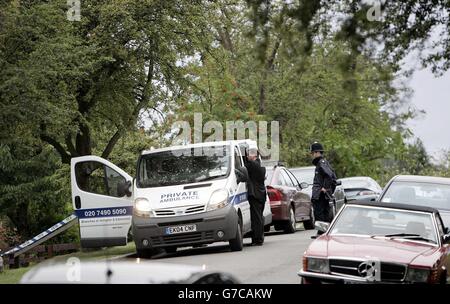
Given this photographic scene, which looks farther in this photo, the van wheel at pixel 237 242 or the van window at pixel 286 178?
the van window at pixel 286 178

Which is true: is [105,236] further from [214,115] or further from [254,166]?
[214,115]

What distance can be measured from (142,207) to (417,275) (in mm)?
8039

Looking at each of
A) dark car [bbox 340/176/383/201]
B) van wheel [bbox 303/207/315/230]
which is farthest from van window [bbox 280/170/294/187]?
dark car [bbox 340/176/383/201]

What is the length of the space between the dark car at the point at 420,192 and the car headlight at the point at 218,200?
3.36 metres

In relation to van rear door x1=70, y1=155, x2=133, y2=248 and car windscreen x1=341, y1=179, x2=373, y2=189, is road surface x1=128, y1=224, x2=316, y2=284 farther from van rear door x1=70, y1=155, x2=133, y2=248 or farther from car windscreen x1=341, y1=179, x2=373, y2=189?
car windscreen x1=341, y1=179, x2=373, y2=189

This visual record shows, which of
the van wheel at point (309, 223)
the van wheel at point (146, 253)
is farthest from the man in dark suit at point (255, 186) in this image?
the van wheel at point (309, 223)

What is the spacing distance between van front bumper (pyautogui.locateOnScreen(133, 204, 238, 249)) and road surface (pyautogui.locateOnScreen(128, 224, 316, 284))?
1.06ft

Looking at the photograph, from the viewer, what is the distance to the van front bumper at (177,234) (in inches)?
682

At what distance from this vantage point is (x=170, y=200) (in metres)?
17.5

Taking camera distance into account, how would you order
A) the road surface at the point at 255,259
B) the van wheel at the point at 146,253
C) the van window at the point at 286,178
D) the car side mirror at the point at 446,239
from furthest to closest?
the van window at the point at 286,178
the van wheel at the point at 146,253
the road surface at the point at 255,259
the car side mirror at the point at 446,239

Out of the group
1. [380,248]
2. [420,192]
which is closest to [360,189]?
[420,192]

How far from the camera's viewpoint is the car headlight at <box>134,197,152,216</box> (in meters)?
17.5

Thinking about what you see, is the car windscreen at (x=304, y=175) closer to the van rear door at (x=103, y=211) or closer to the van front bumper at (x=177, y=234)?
the van rear door at (x=103, y=211)

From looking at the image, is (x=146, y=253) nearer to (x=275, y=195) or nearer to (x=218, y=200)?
(x=218, y=200)
